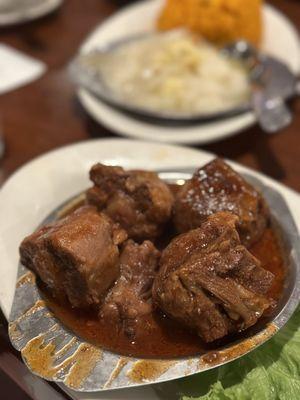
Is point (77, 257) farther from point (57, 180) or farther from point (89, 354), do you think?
point (57, 180)

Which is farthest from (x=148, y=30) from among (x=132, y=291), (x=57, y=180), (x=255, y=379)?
(x=255, y=379)

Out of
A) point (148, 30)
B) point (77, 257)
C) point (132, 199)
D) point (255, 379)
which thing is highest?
point (77, 257)

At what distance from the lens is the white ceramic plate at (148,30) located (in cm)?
278

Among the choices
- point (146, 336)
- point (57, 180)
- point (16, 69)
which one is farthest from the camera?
point (16, 69)

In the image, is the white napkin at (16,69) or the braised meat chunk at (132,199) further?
the white napkin at (16,69)

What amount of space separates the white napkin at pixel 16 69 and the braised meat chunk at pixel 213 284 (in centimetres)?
201

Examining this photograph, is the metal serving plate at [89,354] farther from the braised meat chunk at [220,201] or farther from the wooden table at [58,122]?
→ the wooden table at [58,122]

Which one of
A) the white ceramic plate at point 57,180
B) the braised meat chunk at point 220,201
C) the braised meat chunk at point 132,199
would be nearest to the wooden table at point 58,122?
the white ceramic plate at point 57,180

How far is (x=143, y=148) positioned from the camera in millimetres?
2486

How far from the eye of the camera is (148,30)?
3.60m

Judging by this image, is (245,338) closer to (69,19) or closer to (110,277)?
(110,277)

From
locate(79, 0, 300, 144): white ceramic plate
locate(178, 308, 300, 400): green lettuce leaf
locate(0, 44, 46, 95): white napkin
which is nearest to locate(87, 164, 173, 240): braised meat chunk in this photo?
locate(178, 308, 300, 400): green lettuce leaf

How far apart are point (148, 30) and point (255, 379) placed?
2535 mm

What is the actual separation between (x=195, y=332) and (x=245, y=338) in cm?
15
